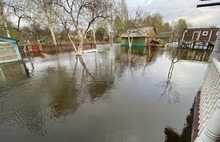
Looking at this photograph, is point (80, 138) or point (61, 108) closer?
point (80, 138)

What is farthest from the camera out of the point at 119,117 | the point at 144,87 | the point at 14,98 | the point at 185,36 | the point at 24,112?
the point at 185,36

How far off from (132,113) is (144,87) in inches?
95.5

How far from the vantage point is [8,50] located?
1281cm

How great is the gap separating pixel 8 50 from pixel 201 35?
29883 mm

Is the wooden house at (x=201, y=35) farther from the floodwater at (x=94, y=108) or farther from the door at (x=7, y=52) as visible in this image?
the door at (x=7, y=52)

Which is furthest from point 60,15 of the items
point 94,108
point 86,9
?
point 94,108

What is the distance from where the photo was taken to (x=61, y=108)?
15.6 ft

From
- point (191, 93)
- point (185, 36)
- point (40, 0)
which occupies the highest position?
point (40, 0)

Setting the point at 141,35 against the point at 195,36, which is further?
the point at 141,35

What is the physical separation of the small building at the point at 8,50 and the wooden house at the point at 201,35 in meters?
27.5

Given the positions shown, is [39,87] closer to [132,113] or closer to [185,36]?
[132,113]

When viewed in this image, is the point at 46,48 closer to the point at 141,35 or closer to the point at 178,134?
the point at 141,35

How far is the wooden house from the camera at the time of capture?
21.5m

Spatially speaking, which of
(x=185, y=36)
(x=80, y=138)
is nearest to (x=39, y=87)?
(x=80, y=138)
